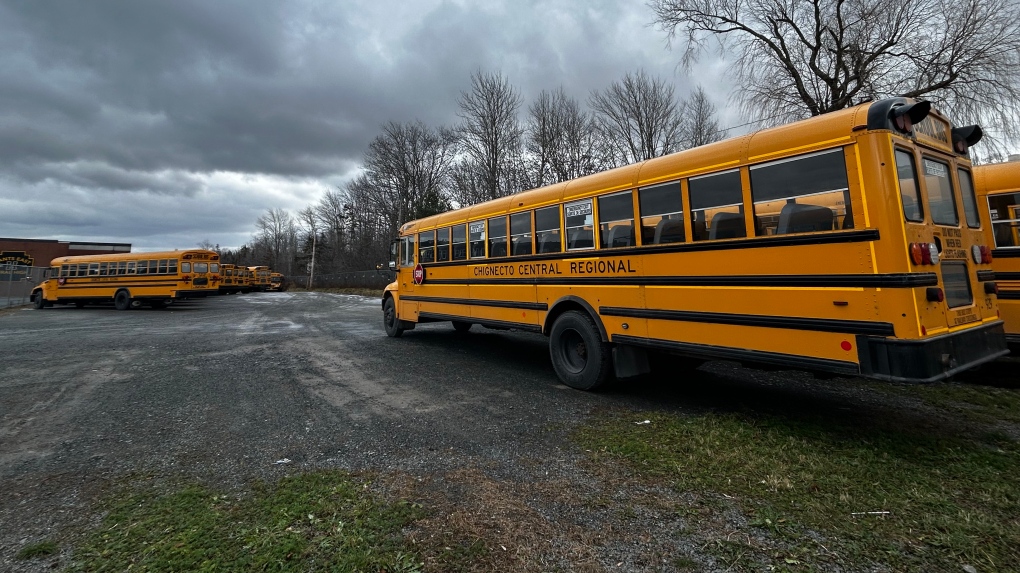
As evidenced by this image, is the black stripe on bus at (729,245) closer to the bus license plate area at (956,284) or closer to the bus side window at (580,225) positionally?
the bus side window at (580,225)

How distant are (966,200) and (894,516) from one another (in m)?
3.65

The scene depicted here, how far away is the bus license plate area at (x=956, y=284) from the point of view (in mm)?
3633

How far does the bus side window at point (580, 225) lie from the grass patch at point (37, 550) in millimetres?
4981

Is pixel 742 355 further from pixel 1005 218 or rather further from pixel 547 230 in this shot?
pixel 1005 218

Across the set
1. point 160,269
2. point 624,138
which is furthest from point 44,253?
point 624,138

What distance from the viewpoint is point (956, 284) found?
378cm

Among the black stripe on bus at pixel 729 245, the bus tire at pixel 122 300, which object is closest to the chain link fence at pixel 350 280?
the bus tire at pixel 122 300

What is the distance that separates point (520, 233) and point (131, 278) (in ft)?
→ 70.1

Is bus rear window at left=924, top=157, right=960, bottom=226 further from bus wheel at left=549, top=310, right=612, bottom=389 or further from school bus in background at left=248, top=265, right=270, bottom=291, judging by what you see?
school bus in background at left=248, top=265, right=270, bottom=291

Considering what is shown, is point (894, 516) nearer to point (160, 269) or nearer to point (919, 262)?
point (919, 262)

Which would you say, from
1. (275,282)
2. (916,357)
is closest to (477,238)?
(916,357)

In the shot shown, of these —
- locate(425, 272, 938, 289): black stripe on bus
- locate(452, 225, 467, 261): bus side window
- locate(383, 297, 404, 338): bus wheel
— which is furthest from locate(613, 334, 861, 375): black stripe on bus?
locate(383, 297, 404, 338): bus wheel

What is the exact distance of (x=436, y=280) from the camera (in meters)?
8.52

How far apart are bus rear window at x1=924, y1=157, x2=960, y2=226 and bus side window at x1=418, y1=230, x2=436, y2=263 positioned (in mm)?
6929
